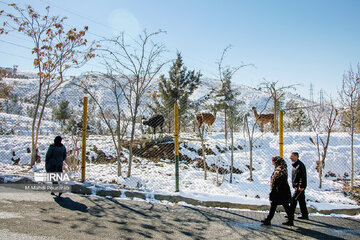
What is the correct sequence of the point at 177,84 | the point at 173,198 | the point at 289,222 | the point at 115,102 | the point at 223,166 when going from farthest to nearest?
the point at 177,84
the point at 223,166
the point at 115,102
the point at 173,198
the point at 289,222

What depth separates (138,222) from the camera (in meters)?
4.05

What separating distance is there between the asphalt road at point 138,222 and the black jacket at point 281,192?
41 cm

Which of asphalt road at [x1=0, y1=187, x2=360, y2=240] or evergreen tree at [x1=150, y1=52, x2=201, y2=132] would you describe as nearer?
asphalt road at [x1=0, y1=187, x2=360, y2=240]

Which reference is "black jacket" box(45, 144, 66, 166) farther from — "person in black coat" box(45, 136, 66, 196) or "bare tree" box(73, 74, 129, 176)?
"bare tree" box(73, 74, 129, 176)

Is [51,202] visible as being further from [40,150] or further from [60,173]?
[40,150]

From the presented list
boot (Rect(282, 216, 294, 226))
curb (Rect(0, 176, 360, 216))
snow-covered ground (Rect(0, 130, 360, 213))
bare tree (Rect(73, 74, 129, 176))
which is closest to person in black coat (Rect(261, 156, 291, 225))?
boot (Rect(282, 216, 294, 226))

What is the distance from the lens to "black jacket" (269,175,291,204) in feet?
14.0

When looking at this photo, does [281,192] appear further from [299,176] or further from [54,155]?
[54,155]

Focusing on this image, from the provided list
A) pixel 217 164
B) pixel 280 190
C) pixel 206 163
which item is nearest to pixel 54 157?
pixel 280 190

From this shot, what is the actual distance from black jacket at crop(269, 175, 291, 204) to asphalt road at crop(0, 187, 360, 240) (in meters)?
0.41

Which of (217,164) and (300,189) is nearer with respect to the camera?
(300,189)

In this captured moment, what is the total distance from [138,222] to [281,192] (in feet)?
A: 8.22

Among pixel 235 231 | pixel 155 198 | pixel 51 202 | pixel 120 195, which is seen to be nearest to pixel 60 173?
pixel 51 202

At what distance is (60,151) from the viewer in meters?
5.69
